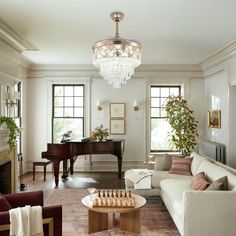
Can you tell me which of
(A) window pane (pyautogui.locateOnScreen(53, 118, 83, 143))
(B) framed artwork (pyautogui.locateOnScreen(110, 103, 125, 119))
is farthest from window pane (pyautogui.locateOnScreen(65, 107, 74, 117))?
(B) framed artwork (pyautogui.locateOnScreen(110, 103, 125, 119))

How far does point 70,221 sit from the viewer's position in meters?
4.12

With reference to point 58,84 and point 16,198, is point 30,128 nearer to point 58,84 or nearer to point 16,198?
point 58,84

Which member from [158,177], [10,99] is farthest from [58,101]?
[158,177]

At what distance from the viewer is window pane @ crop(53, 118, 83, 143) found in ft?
25.9

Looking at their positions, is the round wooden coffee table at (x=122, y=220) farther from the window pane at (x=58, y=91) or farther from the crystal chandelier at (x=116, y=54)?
the window pane at (x=58, y=91)

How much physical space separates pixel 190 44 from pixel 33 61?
4052mm

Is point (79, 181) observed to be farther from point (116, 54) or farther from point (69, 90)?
point (116, 54)

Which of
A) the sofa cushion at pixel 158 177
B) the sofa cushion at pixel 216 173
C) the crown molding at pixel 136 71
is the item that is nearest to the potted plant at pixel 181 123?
the crown molding at pixel 136 71

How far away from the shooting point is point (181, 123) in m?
7.32

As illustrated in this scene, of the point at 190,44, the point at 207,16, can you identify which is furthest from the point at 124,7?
the point at 190,44

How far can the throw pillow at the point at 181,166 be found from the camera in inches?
207

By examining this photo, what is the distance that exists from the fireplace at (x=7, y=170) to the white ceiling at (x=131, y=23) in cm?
187

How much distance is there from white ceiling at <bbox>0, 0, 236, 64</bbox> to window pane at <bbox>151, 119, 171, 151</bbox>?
2405 mm

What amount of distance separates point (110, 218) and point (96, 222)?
54 centimetres
